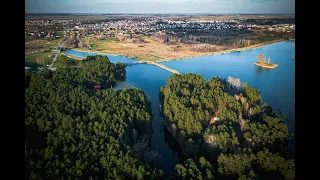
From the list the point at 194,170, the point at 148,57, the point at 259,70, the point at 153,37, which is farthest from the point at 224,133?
the point at 153,37

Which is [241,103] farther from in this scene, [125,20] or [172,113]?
[125,20]

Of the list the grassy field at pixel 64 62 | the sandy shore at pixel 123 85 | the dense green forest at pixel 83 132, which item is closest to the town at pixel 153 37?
the grassy field at pixel 64 62

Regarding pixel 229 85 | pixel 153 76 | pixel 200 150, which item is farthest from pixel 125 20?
pixel 200 150

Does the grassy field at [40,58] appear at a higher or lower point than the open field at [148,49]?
lower

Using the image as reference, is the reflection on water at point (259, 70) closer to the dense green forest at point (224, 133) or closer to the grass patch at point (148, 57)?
the dense green forest at point (224, 133)

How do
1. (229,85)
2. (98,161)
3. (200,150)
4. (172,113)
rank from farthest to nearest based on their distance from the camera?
(229,85) → (172,113) → (200,150) → (98,161)
